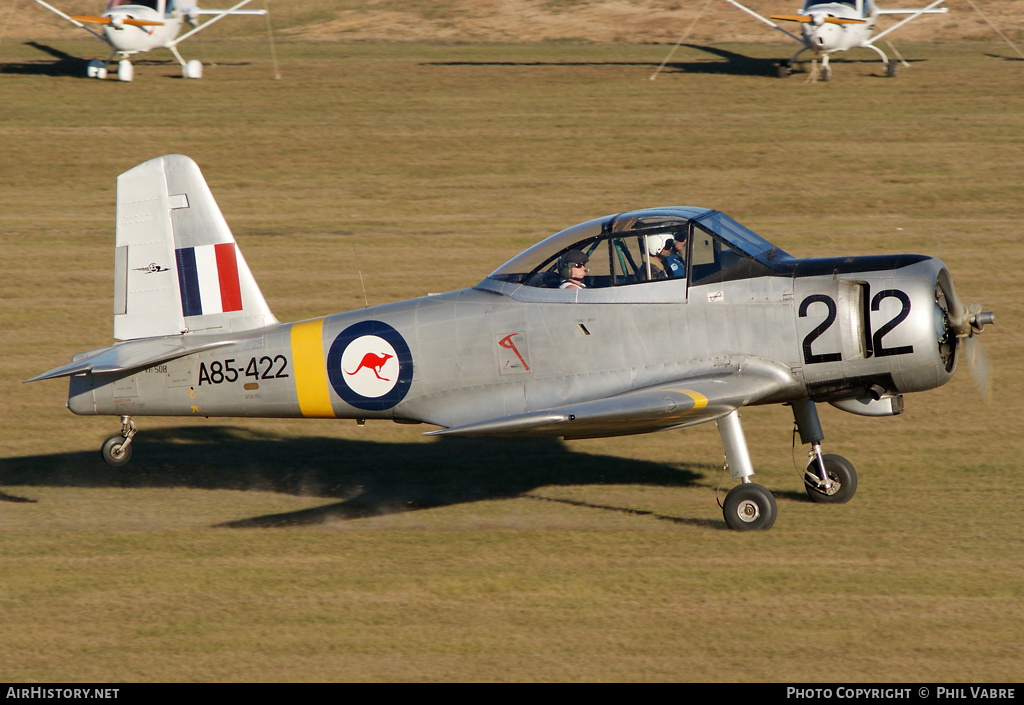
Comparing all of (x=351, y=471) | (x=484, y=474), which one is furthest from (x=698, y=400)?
(x=351, y=471)

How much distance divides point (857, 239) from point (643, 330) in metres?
9.79

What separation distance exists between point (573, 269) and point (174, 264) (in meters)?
3.73

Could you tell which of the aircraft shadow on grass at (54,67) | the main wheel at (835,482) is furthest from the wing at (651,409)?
the aircraft shadow on grass at (54,67)

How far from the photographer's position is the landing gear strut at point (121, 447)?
32.2 feet

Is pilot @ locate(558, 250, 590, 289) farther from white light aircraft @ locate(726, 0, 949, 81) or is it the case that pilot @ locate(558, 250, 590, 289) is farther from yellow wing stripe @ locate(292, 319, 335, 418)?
white light aircraft @ locate(726, 0, 949, 81)

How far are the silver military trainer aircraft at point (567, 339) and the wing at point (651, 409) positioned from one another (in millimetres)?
18

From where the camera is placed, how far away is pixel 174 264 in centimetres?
971

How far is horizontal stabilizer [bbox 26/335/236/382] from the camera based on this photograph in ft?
30.4

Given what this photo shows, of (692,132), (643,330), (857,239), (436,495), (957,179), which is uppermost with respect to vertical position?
(692,132)

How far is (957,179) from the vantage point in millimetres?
20297
